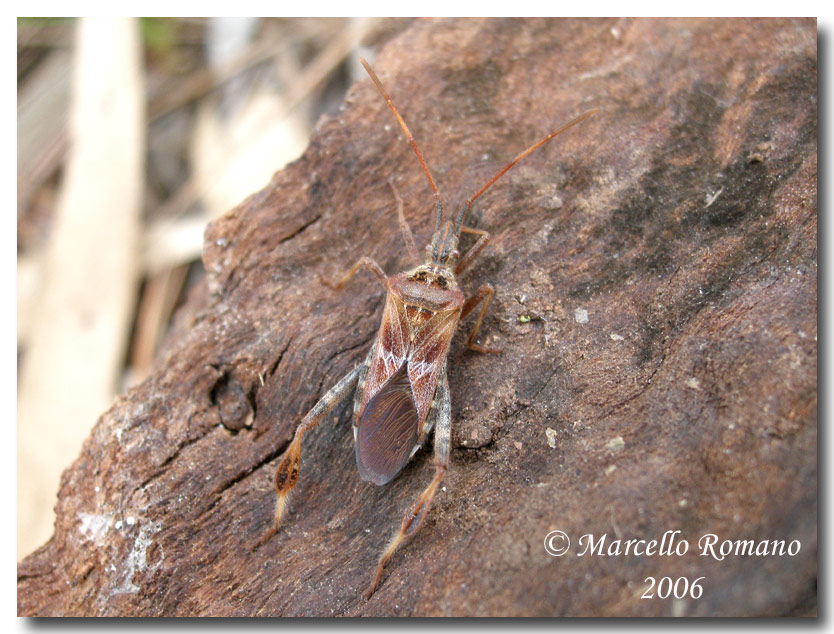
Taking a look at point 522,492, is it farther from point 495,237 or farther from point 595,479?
point 495,237

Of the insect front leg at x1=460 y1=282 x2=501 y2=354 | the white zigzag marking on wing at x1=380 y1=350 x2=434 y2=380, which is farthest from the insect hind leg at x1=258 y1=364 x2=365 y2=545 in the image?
the insect front leg at x1=460 y1=282 x2=501 y2=354

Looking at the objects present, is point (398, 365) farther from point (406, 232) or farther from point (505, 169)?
point (505, 169)

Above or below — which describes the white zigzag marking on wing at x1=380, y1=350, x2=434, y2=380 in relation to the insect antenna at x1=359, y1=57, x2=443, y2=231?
below

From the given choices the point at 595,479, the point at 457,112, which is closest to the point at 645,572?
the point at 595,479

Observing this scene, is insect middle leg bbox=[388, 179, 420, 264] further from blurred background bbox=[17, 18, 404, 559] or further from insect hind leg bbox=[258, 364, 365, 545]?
blurred background bbox=[17, 18, 404, 559]

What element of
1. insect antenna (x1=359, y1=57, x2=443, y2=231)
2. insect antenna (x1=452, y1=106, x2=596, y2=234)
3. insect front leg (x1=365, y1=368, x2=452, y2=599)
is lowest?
insect front leg (x1=365, y1=368, x2=452, y2=599)

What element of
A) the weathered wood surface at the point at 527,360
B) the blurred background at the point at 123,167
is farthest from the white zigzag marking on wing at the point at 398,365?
the blurred background at the point at 123,167

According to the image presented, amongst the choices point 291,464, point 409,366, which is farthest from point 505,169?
point 291,464

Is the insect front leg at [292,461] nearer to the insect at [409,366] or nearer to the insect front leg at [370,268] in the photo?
the insect at [409,366]
